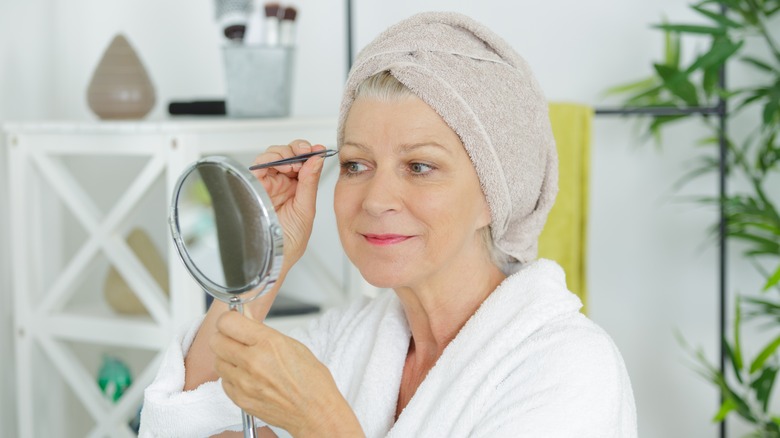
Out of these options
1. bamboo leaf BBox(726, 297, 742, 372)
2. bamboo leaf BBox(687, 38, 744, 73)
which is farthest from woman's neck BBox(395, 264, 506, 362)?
bamboo leaf BBox(726, 297, 742, 372)

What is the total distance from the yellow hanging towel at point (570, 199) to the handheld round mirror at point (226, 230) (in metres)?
0.94

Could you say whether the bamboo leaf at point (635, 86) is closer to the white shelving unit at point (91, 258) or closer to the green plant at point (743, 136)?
the green plant at point (743, 136)

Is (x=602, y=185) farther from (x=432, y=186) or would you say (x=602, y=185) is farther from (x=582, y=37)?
(x=432, y=186)

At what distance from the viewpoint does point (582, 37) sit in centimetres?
223

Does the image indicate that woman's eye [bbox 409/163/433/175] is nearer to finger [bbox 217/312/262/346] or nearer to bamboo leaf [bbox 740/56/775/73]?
finger [bbox 217/312/262/346]

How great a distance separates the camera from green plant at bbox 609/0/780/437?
191 cm

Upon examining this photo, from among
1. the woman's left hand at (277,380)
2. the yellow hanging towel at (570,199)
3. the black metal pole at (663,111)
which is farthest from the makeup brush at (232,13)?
the woman's left hand at (277,380)

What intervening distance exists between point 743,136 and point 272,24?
1057 millimetres

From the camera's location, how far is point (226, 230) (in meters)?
0.99

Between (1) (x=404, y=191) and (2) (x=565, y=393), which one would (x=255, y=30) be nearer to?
(1) (x=404, y=191)

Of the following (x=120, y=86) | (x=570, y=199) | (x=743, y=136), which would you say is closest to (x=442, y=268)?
(x=570, y=199)

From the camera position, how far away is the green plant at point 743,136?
191cm

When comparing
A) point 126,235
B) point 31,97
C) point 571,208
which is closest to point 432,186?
point 571,208

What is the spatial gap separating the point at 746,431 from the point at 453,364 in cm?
139
